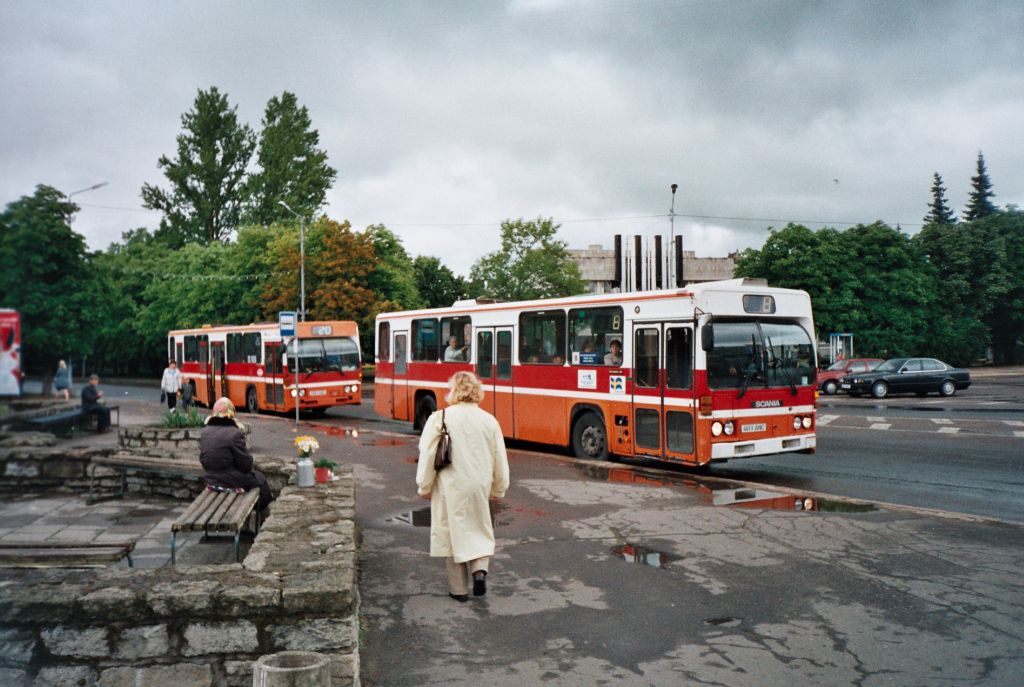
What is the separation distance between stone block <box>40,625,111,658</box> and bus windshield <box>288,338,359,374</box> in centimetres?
2329

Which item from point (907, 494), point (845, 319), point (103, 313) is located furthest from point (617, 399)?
point (845, 319)

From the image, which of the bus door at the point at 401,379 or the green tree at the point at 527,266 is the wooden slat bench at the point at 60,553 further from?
the green tree at the point at 527,266

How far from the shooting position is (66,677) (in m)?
4.12

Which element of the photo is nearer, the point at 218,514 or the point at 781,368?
the point at 218,514

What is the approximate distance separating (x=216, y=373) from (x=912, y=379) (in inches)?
1125

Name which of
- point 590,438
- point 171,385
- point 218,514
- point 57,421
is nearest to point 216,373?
point 171,385

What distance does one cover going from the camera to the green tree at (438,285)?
57.7 metres

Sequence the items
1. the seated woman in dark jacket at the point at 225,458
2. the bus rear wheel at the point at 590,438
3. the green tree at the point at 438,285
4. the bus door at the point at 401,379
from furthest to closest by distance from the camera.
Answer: the green tree at the point at 438,285, the bus door at the point at 401,379, the bus rear wheel at the point at 590,438, the seated woman in dark jacket at the point at 225,458

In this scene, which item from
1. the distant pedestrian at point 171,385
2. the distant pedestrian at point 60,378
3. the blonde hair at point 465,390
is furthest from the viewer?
the distant pedestrian at point 171,385

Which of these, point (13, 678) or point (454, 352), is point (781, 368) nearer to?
point (454, 352)

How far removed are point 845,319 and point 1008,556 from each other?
4764 centimetres

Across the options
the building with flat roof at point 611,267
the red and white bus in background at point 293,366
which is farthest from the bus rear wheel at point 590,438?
the building with flat roof at point 611,267

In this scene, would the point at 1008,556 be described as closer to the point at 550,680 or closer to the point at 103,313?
the point at 550,680

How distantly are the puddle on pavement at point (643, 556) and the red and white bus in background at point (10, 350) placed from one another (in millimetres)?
6153
